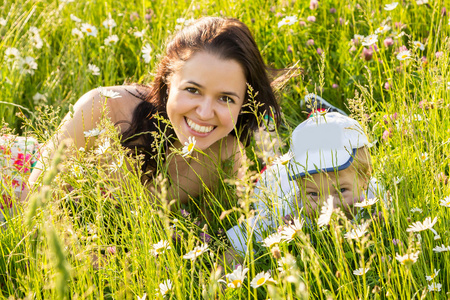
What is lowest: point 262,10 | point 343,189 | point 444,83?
point 343,189

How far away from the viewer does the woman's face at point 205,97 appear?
2.34 m

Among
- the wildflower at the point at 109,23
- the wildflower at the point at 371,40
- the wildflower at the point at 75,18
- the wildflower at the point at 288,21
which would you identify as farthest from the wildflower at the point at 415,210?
the wildflower at the point at 75,18

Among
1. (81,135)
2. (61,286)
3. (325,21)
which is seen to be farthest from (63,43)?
(61,286)

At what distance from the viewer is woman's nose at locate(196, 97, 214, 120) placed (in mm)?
2314

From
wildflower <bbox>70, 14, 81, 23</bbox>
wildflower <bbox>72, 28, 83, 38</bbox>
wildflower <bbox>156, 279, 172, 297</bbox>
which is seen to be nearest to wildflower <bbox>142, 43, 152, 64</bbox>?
wildflower <bbox>72, 28, 83, 38</bbox>

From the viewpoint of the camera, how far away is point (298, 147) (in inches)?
88.6

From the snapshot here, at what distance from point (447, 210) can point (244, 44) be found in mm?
1240

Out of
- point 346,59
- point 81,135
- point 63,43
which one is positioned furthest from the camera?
point 63,43

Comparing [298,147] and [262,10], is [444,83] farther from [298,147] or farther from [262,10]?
[262,10]

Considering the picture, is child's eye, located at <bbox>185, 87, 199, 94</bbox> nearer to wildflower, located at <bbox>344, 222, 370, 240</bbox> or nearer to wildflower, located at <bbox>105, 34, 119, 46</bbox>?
wildflower, located at <bbox>344, 222, 370, 240</bbox>

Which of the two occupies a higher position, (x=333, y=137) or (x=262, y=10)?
(x=262, y=10)

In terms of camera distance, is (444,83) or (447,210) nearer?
(447,210)

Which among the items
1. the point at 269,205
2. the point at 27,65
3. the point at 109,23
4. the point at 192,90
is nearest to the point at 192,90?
the point at 192,90

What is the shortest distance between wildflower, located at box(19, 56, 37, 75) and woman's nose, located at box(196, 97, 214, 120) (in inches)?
65.9
